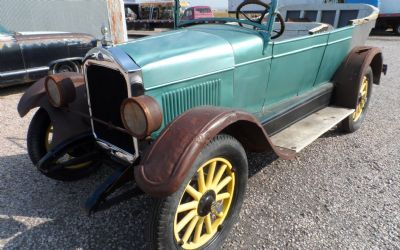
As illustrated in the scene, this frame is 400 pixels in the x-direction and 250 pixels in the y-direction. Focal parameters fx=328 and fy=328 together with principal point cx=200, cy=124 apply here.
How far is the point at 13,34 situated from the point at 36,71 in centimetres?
75

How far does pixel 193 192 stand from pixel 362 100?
3261 millimetres

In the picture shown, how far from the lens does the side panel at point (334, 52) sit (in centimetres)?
369

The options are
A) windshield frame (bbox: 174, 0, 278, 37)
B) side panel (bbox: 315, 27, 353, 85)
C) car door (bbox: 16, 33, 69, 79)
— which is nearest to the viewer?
windshield frame (bbox: 174, 0, 278, 37)

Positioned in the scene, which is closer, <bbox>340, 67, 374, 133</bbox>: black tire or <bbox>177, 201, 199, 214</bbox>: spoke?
<bbox>177, 201, 199, 214</bbox>: spoke

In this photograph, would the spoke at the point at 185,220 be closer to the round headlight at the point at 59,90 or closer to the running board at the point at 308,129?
the running board at the point at 308,129

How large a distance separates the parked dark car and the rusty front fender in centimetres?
340

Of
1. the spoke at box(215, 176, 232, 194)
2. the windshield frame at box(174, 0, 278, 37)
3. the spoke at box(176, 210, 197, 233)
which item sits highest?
the windshield frame at box(174, 0, 278, 37)

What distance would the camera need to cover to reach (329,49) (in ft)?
12.1

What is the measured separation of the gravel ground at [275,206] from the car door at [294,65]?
0.72 m

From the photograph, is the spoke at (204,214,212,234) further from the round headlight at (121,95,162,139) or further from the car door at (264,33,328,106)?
the car door at (264,33,328,106)

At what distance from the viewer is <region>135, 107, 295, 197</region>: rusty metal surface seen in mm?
1738

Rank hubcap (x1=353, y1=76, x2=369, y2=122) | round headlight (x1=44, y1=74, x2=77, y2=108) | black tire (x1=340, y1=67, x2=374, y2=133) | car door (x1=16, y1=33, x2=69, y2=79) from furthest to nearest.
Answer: car door (x1=16, y1=33, x2=69, y2=79)
hubcap (x1=353, y1=76, x2=369, y2=122)
black tire (x1=340, y1=67, x2=374, y2=133)
round headlight (x1=44, y1=74, x2=77, y2=108)

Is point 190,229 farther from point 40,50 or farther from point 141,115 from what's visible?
point 40,50

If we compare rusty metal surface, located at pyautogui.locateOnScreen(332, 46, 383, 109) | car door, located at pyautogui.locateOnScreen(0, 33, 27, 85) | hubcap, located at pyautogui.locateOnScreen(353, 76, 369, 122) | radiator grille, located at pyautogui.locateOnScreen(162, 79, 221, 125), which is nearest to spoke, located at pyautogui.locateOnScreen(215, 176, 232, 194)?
radiator grille, located at pyautogui.locateOnScreen(162, 79, 221, 125)
